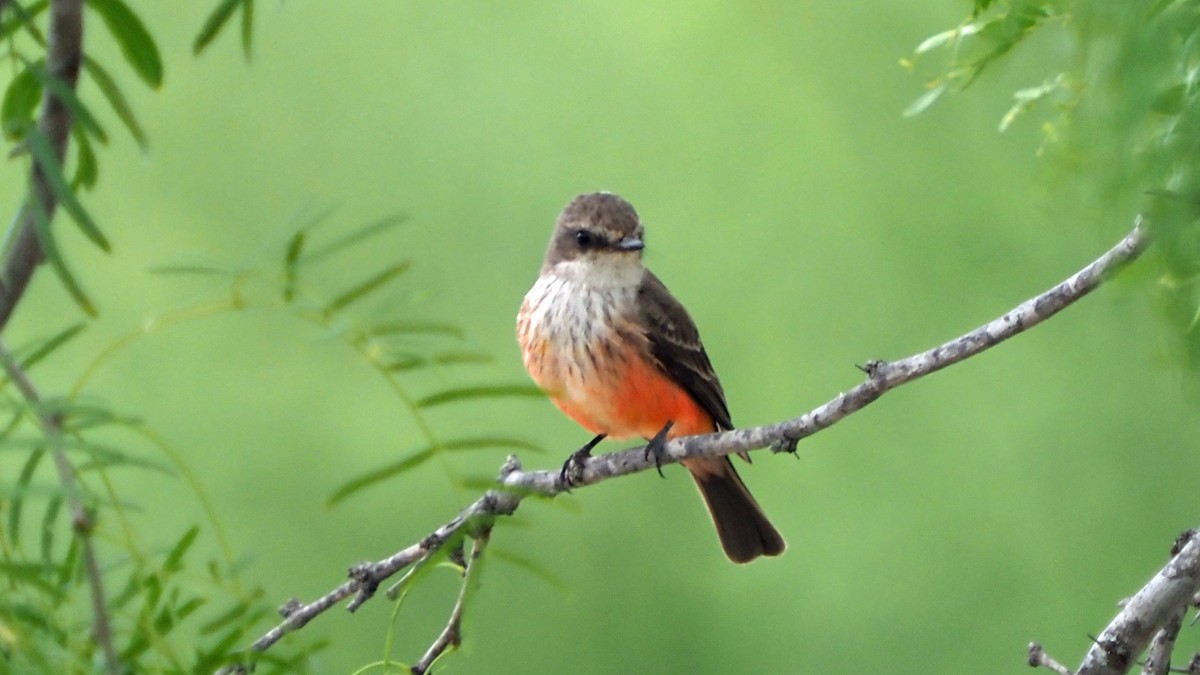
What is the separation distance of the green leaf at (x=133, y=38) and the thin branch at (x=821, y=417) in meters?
0.33

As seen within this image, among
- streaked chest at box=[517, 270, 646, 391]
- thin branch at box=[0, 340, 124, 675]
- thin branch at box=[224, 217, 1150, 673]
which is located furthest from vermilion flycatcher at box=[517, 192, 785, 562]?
thin branch at box=[0, 340, 124, 675]

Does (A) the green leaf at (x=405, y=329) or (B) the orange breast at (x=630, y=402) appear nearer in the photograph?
(A) the green leaf at (x=405, y=329)

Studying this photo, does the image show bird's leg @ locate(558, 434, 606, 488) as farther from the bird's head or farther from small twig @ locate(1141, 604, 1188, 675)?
small twig @ locate(1141, 604, 1188, 675)

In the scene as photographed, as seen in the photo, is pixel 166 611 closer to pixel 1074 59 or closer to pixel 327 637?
pixel 327 637

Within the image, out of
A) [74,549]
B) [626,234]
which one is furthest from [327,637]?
[626,234]

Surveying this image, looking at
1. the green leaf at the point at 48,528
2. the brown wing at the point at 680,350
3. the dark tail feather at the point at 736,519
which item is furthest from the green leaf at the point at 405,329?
the dark tail feather at the point at 736,519

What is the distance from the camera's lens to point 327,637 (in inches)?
25.4

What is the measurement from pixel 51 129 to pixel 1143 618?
3.38 feet

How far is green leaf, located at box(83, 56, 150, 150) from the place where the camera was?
737mm

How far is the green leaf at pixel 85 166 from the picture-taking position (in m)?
0.82

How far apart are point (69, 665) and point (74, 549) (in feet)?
0.43

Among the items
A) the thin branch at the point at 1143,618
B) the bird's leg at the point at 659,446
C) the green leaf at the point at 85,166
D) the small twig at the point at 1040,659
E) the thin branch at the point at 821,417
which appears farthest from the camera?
the bird's leg at the point at 659,446

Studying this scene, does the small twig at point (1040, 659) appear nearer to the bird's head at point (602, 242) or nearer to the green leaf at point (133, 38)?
the green leaf at point (133, 38)

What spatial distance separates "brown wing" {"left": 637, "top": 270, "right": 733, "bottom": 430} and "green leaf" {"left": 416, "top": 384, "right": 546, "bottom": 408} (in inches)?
75.7
